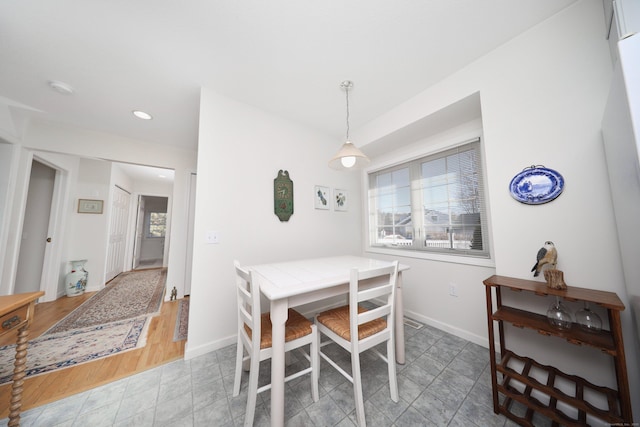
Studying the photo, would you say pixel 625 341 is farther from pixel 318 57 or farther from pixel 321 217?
pixel 318 57

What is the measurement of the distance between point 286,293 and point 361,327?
66 cm

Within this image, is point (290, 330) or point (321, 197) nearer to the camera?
point (290, 330)

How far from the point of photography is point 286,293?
109 cm

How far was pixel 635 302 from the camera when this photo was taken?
0.97 meters

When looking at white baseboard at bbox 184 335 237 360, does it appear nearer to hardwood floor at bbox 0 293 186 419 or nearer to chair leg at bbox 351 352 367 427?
hardwood floor at bbox 0 293 186 419

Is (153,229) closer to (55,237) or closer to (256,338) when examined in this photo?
(55,237)

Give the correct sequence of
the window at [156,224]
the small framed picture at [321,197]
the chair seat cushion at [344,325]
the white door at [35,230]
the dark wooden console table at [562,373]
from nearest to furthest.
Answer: the dark wooden console table at [562,373] → the chair seat cushion at [344,325] → the small framed picture at [321,197] → the white door at [35,230] → the window at [156,224]

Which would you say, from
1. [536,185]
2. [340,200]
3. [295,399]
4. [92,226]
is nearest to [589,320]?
[536,185]

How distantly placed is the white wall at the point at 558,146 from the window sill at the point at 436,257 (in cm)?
48

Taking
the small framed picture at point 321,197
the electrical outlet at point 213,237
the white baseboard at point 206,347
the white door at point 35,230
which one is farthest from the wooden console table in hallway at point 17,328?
the white door at point 35,230

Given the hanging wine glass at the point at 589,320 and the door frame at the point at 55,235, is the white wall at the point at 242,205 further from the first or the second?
the door frame at the point at 55,235

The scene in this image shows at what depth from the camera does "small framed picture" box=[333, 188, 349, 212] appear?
2.98 metres

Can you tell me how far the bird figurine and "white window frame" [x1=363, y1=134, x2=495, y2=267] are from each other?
585mm

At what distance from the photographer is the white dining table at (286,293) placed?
1.08 metres
